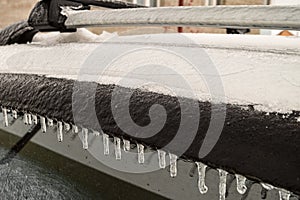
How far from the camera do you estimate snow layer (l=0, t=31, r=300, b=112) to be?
0.40m

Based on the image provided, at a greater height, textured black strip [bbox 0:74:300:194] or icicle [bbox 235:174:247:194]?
textured black strip [bbox 0:74:300:194]

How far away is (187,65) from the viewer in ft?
1.61

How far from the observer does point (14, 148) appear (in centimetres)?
94

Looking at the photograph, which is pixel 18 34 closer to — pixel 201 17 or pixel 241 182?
pixel 201 17

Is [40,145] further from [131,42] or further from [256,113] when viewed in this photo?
[256,113]

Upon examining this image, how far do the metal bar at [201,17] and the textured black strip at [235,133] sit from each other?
5.3 inches

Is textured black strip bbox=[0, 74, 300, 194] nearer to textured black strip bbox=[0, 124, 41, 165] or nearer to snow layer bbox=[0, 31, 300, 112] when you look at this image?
snow layer bbox=[0, 31, 300, 112]

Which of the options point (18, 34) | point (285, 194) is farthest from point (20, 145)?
point (285, 194)

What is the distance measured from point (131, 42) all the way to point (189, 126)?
30cm

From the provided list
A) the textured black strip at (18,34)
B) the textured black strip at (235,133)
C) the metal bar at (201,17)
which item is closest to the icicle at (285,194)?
the textured black strip at (235,133)

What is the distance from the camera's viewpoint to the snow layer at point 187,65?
40cm

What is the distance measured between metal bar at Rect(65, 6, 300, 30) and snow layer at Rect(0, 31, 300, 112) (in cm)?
4

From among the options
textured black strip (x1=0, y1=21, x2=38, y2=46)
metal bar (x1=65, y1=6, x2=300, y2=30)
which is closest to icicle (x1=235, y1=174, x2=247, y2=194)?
metal bar (x1=65, y1=6, x2=300, y2=30)

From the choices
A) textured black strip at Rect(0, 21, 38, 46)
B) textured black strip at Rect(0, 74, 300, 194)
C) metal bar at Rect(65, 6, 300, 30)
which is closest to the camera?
textured black strip at Rect(0, 74, 300, 194)
